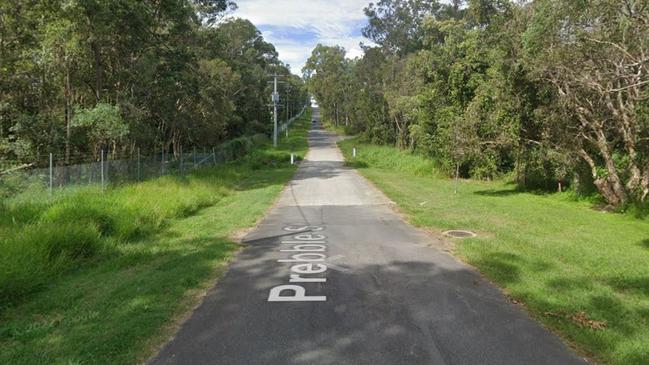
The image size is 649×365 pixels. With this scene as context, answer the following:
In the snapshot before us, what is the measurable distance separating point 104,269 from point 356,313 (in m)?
4.57

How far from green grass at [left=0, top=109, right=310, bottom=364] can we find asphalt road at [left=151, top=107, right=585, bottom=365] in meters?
0.45

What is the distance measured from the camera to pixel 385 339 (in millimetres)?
4918

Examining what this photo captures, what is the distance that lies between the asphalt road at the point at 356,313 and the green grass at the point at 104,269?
0.45 m

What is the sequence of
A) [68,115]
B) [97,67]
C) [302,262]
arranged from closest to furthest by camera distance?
[302,262]
[68,115]
[97,67]

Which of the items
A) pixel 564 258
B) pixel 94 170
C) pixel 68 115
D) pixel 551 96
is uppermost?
pixel 551 96

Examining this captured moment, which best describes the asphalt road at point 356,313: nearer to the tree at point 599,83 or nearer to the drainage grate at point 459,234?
the drainage grate at point 459,234

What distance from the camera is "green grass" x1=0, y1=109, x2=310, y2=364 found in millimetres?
4969

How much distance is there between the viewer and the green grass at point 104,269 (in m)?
4.97

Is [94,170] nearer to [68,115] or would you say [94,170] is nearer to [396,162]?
[68,115]

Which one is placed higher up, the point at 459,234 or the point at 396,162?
the point at 396,162

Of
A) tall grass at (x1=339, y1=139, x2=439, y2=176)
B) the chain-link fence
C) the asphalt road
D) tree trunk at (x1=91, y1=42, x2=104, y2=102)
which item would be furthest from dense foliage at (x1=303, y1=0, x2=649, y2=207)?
tree trunk at (x1=91, y1=42, x2=104, y2=102)

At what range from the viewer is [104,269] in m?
8.05

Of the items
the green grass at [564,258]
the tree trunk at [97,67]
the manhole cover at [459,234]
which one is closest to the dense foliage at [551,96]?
the green grass at [564,258]

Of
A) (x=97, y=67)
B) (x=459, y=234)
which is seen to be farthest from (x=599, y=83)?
(x=97, y=67)
